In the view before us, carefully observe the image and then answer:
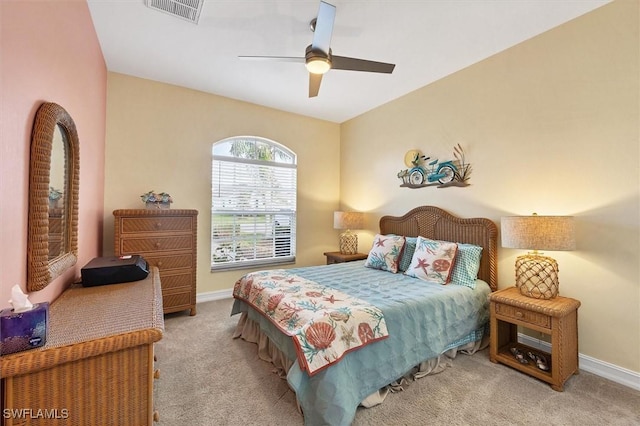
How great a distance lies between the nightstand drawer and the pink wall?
10.0ft

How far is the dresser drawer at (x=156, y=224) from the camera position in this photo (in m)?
2.97

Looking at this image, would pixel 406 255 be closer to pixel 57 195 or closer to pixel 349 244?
pixel 349 244

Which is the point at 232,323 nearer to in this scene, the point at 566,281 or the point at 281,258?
the point at 281,258

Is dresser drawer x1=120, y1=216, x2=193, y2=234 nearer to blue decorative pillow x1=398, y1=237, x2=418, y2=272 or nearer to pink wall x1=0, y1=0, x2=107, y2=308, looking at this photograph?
pink wall x1=0, y1=0, x2=107, y2=308

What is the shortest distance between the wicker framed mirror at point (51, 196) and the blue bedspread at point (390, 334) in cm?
141

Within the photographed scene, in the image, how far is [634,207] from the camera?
205 centimetres

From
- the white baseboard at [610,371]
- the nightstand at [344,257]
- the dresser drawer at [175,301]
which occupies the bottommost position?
the white baseboard at [610,371]

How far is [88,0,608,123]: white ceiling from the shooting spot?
2.20m

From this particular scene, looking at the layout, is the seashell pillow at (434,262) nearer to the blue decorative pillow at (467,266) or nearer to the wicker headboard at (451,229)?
the blue decorative pillow at (467,266)

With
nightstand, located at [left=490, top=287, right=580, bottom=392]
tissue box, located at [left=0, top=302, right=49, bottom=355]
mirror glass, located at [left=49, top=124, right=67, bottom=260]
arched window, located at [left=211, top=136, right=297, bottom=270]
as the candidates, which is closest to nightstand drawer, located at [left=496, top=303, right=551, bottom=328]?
nightstand, located at [left=490, top=287, right=580, bottom=392]

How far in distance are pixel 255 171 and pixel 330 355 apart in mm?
3215

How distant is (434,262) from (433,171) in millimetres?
1233

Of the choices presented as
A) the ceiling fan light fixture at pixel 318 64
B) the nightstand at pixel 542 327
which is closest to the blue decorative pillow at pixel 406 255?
the nightstand at pixel 542 327

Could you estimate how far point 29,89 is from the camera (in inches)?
51.0
